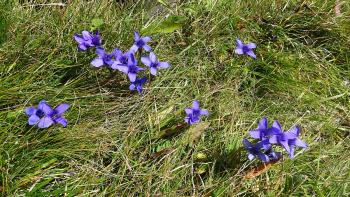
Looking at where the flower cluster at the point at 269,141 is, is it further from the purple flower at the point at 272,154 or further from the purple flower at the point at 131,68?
the purple flower at the point at 131,68

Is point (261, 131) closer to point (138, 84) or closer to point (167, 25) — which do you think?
point (138, 84)

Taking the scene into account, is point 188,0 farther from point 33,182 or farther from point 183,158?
point 33,182

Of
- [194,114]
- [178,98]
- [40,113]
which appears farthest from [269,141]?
[40,113]

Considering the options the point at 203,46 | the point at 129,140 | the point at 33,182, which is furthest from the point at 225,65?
the point at 33,182

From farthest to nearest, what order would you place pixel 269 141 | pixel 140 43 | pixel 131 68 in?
pixel 140 43
pixel 131 68
pixel 269 141

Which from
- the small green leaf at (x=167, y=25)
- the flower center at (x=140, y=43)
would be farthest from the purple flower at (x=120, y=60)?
the small green leaf at (x=167, y=25)
